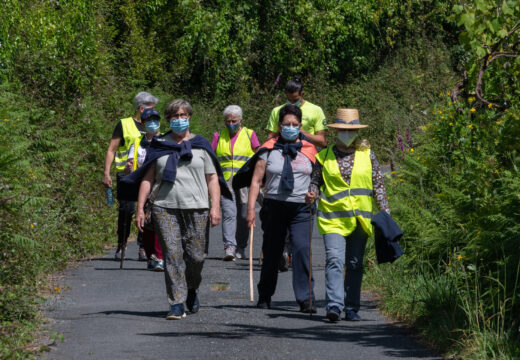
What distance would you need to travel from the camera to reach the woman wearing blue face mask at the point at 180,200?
941 centimetres

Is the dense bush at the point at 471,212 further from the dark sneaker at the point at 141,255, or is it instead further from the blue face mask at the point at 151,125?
the dark sneaker at the point at 141,255

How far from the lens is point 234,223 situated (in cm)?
1377

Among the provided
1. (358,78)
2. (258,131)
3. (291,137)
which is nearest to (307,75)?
(358,78)

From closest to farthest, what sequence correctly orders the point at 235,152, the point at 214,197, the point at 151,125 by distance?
the point at 214,197
the point at 151,125
the point at 235,152

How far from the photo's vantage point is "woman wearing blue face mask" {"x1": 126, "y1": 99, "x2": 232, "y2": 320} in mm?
9414

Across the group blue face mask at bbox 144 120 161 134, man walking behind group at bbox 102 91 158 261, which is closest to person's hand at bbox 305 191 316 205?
blue face mask at bbox 144 120 161 134

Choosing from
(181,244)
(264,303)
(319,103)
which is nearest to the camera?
(181,244)

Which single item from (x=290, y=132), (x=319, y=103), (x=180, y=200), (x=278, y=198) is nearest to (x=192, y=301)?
(x=180, y=200)

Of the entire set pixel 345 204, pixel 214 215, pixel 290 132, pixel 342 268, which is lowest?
pixel 342 268

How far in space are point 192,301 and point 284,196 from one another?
135cm

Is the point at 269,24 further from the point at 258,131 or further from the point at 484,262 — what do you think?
the point at 484,262

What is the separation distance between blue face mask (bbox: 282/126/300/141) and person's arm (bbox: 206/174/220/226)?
0.84 metres

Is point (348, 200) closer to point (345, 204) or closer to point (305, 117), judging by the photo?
point (345, 204)

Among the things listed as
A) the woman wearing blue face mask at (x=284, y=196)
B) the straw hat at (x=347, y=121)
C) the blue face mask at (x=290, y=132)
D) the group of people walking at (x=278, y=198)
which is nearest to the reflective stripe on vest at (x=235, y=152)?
the group of people walking at (x=278, y=198)
